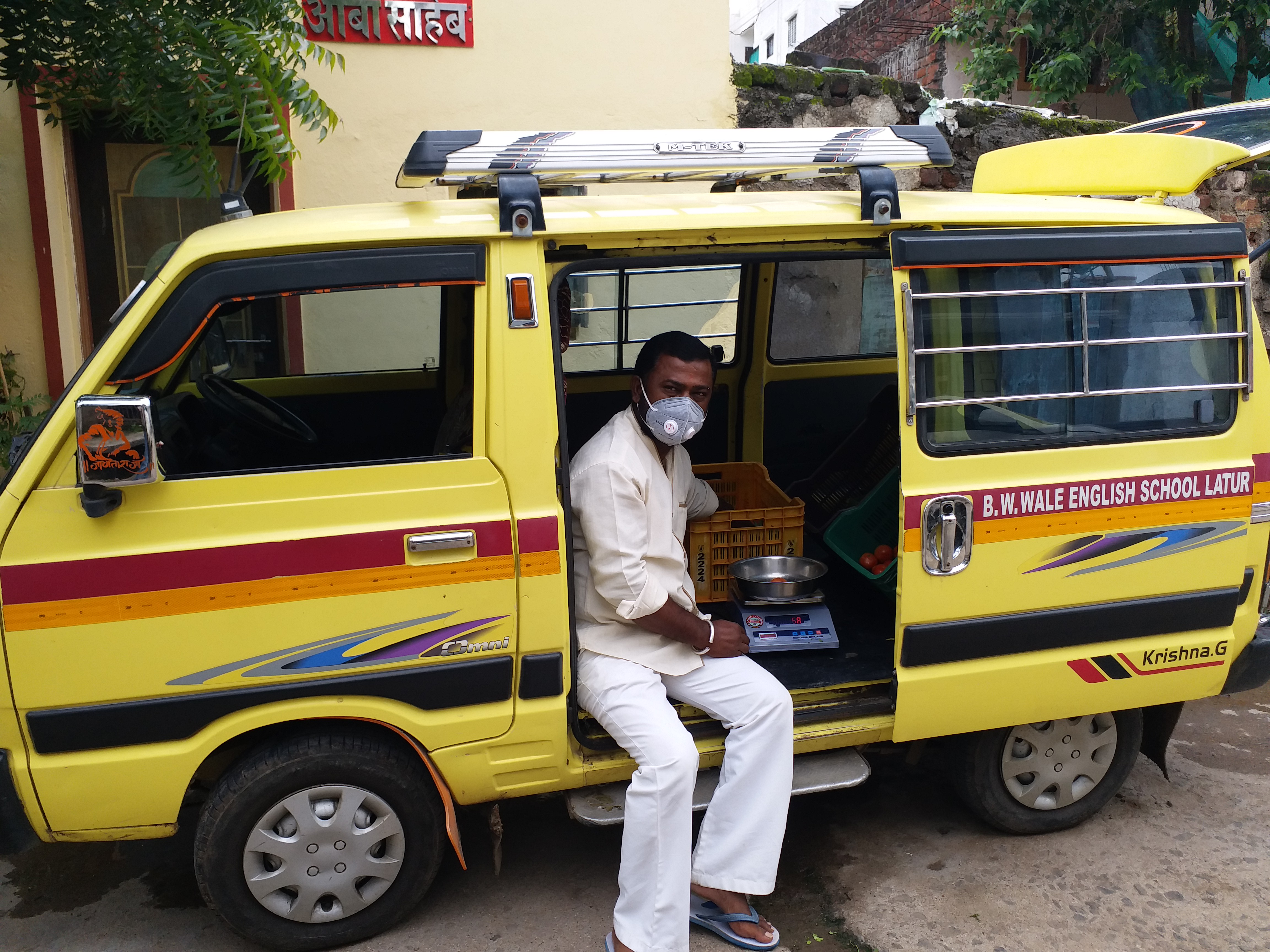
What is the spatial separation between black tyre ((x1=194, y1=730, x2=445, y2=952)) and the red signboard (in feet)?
18.7

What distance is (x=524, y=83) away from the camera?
289 inches

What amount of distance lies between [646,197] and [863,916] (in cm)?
235

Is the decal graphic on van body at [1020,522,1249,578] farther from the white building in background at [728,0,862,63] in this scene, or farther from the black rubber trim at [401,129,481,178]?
the white building in background at [728,0,862,63]

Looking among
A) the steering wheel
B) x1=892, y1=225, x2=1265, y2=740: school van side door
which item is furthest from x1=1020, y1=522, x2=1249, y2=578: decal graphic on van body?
the steering wheel

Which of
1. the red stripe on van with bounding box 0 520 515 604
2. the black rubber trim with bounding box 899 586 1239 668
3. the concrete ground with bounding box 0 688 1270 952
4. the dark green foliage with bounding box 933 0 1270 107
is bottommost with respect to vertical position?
the concrete ground with bounding box 0 688 1270 952

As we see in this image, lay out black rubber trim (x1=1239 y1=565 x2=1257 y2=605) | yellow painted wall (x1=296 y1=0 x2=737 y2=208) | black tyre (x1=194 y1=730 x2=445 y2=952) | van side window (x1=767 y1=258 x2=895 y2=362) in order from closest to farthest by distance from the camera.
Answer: black tyre (x1=194 y1=730 x2=445 y2=952) < black rubber trim (x1=1239 y1=565 x2=1257 y2=605) < van side window (x1=767 y1=258 x2=895 y2=362) < yellow painted wall (x1=296 y1=0 x2=737 y2=208)

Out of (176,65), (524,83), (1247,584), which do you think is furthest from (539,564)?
(524,83)

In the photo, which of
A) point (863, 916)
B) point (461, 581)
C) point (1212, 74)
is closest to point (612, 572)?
point (461, 581)

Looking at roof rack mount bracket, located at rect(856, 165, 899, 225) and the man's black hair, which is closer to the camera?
roof rack mount bracket, located at rect(856, 165, 899, 225)

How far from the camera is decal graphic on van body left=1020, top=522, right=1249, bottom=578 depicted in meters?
3.16

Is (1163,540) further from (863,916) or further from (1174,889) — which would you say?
(863,916)

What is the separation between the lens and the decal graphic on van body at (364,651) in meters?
2.65

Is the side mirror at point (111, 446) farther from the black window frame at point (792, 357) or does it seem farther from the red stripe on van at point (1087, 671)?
the red stripe on van at point (1087, 671)

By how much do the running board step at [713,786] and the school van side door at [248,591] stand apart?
383mm
